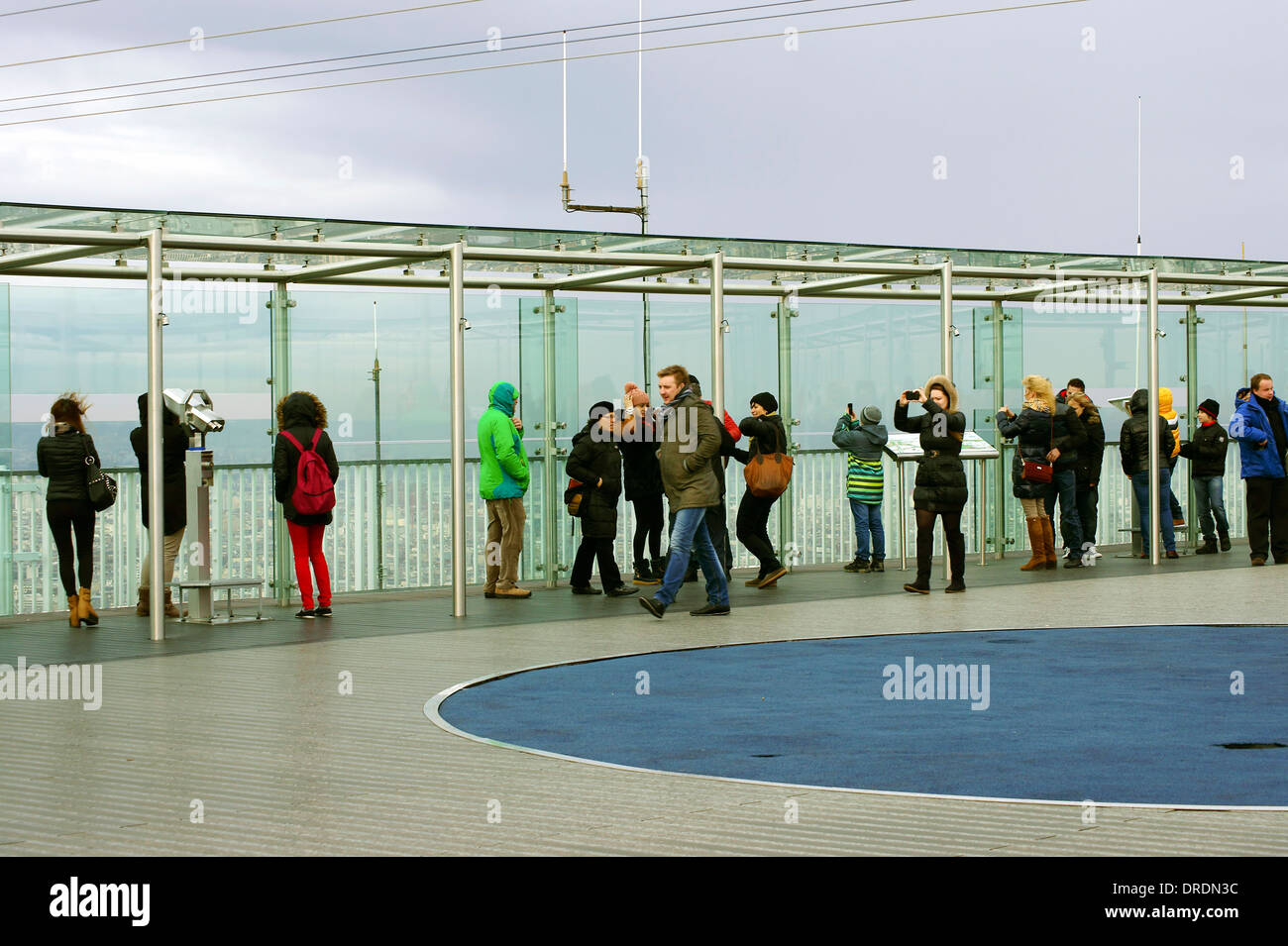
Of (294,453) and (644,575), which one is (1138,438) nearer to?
(644,575)

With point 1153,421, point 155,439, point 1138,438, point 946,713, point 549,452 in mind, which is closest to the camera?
point 946,713

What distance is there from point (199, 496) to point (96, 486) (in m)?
0.83

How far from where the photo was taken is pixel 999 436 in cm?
1966

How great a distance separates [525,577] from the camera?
17.1 meters

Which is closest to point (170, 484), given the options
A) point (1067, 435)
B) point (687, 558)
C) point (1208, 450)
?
point (687, 558)

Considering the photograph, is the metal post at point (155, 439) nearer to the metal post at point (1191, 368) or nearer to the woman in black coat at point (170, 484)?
the woman in black coat at point (170, 484)

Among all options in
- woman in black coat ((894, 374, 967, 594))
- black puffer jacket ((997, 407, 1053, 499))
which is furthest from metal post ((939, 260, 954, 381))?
black puffer jacket ((997, 407, 1053, 499))

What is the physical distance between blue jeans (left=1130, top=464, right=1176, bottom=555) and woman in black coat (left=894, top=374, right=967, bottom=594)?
4.60 meters

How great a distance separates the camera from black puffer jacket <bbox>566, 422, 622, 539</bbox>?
52.7ft

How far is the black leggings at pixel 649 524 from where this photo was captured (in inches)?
645

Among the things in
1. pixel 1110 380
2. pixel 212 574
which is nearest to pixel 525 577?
pixel 212 574

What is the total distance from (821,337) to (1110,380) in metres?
4.24

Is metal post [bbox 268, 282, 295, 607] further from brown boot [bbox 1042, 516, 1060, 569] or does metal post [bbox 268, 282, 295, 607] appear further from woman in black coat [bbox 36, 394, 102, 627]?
brown boot [bbox 1042, 516, 1060, 569]

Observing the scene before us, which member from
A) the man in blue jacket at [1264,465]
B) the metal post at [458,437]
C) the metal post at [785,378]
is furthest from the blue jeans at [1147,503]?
the metal post at [458,437]
